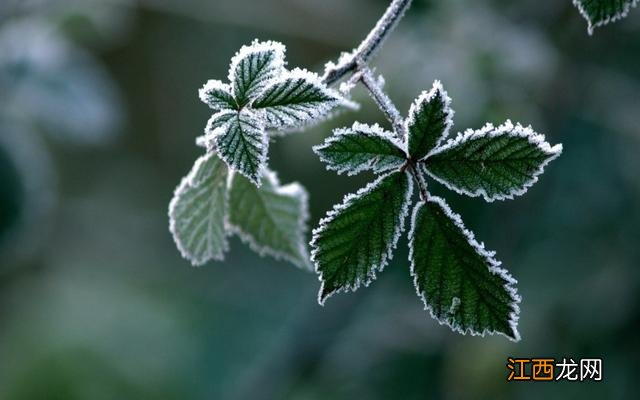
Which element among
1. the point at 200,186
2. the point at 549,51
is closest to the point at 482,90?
the point at 549,51

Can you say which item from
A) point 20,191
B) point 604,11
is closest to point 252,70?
point 604,11

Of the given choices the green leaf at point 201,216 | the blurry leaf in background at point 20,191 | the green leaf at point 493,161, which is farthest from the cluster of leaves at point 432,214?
the blurry leaf in background at point 20,191

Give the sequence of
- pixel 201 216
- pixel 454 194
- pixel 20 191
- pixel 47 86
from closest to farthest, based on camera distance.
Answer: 1. pixel 201 216
2. pixel 20 191
3. pixel 47 86
4. pixel 454 194

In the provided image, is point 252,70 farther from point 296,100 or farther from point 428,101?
point 428,101

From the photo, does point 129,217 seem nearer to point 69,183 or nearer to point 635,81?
point 69,183

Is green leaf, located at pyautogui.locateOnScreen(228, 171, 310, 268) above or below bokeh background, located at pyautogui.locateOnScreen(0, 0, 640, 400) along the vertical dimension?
below

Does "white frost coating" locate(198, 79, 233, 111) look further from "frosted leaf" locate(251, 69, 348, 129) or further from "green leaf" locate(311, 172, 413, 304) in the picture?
"green leaf" locate(311, 172, 413, 304)

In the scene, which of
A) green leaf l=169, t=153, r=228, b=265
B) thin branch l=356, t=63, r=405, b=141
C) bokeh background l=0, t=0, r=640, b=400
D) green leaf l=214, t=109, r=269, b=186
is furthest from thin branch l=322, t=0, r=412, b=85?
bokeh background l=0, t=0, r=640, b=400
